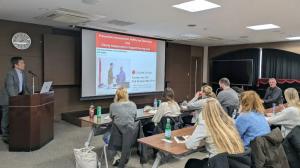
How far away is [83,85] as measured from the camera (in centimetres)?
625

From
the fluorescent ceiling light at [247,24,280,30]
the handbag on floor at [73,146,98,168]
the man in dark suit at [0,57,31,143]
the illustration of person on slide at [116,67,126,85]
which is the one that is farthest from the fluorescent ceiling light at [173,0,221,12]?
the illustration of person on slide at [116,67,126,85]

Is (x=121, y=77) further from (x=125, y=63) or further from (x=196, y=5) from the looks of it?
(x=196, y=5)

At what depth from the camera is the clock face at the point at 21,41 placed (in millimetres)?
5683

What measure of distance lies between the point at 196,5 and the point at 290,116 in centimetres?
227

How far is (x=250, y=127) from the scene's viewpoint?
2312 millimetres

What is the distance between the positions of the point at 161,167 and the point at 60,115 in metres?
4.00

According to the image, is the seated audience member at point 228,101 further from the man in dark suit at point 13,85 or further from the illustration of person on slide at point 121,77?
the man in dark suit at point 13,85

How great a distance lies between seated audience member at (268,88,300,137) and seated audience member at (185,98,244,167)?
1.38 meters

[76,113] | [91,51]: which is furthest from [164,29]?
[76,113]

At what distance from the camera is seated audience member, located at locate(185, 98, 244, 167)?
191 centimetres

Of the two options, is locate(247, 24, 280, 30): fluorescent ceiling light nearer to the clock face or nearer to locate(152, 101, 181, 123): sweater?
locate(152, 101, 181, 123): sweater

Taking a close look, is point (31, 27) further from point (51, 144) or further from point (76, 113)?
point (51, 144)

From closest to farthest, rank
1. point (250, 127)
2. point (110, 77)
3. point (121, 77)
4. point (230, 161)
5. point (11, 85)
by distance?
point (230, 161), point (250, 127), point (11, 85), point (110, 77), point (121, 77)

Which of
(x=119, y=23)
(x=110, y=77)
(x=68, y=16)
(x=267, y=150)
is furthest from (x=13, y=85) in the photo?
(x=267, y=150)
